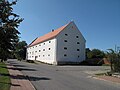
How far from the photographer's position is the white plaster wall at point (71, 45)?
52.0m

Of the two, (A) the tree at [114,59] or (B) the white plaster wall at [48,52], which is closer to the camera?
(A) the tree at [114,59]

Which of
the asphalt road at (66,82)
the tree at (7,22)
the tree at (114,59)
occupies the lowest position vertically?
the asphalt road at (66,82)

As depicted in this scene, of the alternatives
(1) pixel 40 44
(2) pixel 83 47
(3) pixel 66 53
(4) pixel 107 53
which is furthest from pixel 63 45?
(4) pixel 107 53

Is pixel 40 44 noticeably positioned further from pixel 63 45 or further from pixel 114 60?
pixel 114 60

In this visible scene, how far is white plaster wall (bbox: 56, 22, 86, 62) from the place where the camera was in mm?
52000

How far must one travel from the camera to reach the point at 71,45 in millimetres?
Answer: 53719

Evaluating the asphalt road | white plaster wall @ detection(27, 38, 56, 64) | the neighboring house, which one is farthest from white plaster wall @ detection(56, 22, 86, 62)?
the asphalt road

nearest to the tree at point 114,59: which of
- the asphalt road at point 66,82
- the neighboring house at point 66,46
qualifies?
the asphalt road at point 66,82

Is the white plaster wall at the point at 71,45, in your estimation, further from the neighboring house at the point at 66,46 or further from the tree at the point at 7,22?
the tree at the point at 7,22

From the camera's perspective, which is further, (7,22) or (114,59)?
(114,59)

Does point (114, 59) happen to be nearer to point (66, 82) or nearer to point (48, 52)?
point (66, 82)

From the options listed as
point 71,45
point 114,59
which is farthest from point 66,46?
point 114,59

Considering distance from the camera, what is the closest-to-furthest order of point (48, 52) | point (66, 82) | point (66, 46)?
1. point (66, 82)
2. point (66, 46)
3. point (48, 52)

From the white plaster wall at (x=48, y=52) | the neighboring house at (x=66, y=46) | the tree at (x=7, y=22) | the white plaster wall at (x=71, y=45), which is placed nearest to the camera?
the tree at (x=7, y=22)
